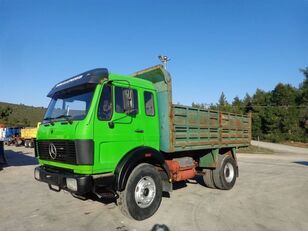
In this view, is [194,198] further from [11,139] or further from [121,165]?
[11,139]

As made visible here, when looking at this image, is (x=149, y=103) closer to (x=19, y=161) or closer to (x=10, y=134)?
(x=19, y=161)

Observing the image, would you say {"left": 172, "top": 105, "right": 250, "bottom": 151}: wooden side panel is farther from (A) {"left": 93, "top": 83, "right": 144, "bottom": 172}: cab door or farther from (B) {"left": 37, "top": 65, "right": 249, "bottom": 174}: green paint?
(A) {"left": 93, "top": 83, "right": 144, "bottom": 172}: cab door

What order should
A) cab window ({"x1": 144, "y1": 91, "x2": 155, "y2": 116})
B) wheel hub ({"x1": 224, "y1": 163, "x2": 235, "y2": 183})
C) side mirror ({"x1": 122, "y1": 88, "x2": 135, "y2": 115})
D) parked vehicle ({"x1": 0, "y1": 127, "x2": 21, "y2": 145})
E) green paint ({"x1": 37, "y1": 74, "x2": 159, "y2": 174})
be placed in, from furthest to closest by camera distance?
parked vehicle ({"x1": 0, "y1": 127, "x2": 21, "y2": 145})
wheel hub ({"x1": 224, "y1": 163, "x2": 235, "y2": 183})
cab window ({"x1": 144, "y1": 91, "x2": 155, "y2": 116})
side mirror ({"x1": 122, "y1": 88, "x2": 135, "y2": 115})
green paint ({"x1": 37, "y1": 74, "x2": 159, "y2": 174})

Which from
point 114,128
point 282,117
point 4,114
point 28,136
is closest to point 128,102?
point 114,128

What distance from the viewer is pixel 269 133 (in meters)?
40.6

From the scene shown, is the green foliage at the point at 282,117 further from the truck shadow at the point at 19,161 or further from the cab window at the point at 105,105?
the cab window at the point at 105,105

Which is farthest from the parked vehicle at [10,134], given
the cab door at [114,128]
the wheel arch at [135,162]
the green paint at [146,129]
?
the cab door at [114,128]

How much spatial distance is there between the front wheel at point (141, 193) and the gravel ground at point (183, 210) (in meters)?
0.20

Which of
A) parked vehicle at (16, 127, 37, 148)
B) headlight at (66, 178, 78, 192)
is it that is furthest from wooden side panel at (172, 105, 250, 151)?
parked vehicle at (16, 127, 37, 148)

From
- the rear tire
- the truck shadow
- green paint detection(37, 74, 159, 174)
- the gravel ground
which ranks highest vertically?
green paint detection(37, 74, 159, 174)

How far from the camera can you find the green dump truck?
5422 mm

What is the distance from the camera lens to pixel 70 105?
6.09 m

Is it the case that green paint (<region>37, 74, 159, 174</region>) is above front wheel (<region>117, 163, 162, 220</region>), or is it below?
above

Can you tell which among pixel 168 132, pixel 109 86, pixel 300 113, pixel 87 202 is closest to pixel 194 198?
pixel 168 132
